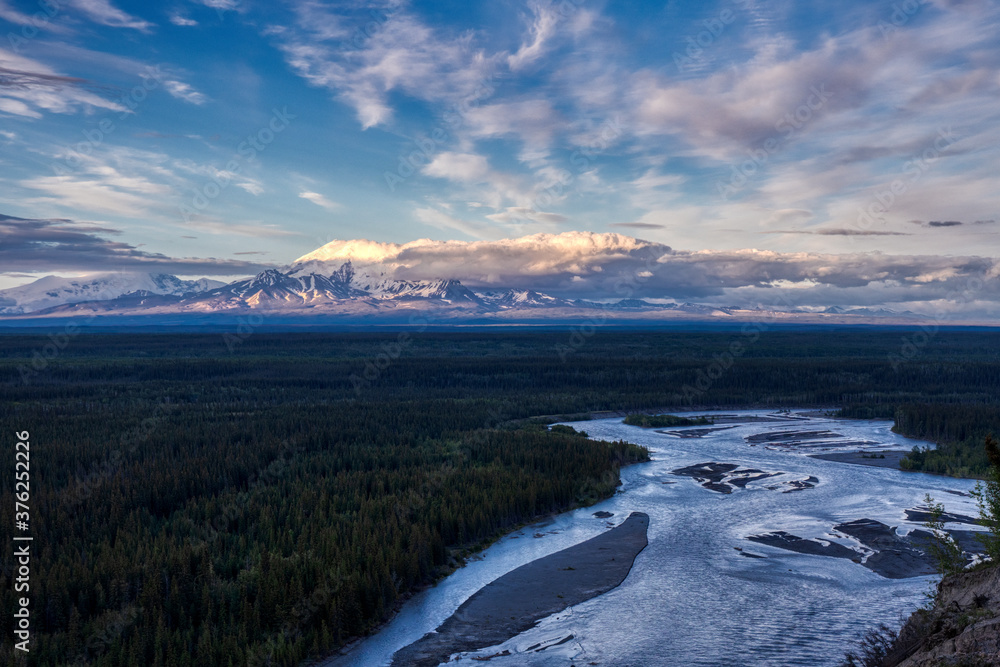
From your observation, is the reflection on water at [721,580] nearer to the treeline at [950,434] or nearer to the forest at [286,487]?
the forest at [286,487]

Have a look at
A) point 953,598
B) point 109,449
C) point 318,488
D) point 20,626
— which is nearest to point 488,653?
point 953,598

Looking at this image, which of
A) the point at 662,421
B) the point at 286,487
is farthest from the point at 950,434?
the point at 286,487

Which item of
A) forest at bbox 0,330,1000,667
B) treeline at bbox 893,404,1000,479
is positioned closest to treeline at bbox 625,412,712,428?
forest at bbox 0,330,1000,667

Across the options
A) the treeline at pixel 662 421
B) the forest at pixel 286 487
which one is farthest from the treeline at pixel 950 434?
the treeline at pixel 662 421

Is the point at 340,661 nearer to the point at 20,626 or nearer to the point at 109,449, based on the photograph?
the point at 20,626

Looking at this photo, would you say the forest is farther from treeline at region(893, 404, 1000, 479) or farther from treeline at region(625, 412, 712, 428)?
treeline at region(625, 412, 712, 428)

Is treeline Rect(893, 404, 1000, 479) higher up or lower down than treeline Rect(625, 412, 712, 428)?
higher up

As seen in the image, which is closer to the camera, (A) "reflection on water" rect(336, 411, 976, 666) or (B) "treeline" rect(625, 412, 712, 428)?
(A) "reflection on water" rect(336, 411, 976, 666)
